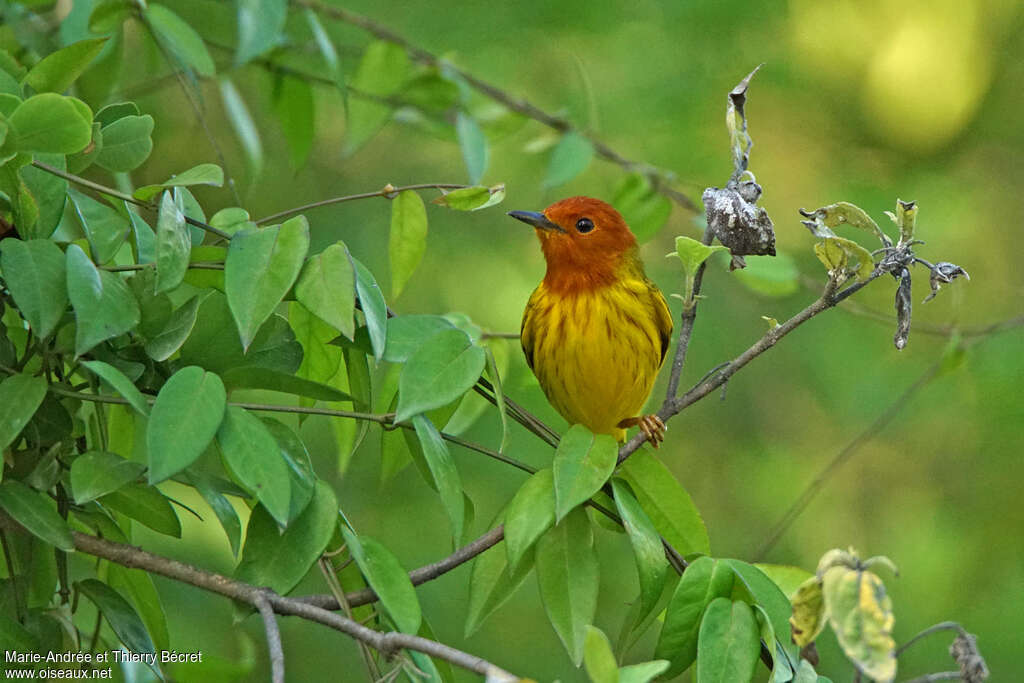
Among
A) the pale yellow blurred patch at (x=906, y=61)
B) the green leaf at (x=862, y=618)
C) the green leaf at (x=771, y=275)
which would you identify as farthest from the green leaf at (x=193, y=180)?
the pale yellow blurred patch at (x=906, y=61)

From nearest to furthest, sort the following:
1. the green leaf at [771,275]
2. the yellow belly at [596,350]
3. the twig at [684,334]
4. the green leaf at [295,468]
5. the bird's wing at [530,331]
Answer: the green leaf at [295,468] → the twig at [684,334] → the green leaf at [771,275] → the yellow belly at [596,350] → the bird's wing at [530,331]

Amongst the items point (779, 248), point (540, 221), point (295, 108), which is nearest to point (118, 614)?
point (295, 108)

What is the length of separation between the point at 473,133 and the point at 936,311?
393 centimetres

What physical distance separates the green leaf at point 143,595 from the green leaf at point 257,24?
37.2 inches

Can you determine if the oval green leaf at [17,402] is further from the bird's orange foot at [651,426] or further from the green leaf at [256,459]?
the bird's orange foot at [651,426]

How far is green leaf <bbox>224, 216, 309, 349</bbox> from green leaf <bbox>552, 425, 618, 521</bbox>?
0.45 metres

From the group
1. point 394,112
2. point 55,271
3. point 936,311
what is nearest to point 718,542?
point 936,311

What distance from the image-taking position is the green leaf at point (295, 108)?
283 centimetres

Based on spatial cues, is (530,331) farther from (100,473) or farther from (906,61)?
(906,61)

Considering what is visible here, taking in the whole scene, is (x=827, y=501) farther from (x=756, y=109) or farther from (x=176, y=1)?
(x=176, y=1)

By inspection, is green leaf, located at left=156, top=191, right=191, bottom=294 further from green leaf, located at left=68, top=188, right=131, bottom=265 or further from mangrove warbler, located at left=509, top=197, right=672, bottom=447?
mangrove warbler, located at left=509, top=197, right=672, bottom=447

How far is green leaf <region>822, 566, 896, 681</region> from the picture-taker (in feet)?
4.07

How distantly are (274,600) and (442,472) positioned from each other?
0.27 metres

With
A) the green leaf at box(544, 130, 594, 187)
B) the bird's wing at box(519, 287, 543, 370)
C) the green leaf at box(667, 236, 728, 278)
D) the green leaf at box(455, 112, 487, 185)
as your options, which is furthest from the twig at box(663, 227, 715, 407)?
the bird's wing at box(519, 287, 543, 370)
